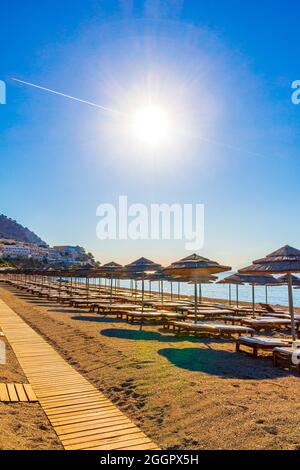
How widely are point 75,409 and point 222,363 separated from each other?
388 centimetres

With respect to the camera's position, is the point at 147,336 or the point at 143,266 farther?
the point at 143,266

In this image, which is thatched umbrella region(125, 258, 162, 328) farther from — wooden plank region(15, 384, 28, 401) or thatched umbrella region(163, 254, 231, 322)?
wooden plank region(15, 384, 28, 401)

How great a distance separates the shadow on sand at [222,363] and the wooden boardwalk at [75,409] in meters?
2.24

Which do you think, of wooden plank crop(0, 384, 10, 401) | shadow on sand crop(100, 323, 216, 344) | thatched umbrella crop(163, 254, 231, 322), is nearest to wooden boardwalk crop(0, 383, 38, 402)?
wooden plank crop(0, 384, 10, 401)

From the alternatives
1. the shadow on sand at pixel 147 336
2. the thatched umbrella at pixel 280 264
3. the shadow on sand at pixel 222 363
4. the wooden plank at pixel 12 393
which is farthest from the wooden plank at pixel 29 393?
the thatched umbrella at pixel 280 264

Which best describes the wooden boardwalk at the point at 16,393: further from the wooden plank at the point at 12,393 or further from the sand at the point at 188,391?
the sand at the point at 188,391

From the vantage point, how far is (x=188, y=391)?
5.83 meters

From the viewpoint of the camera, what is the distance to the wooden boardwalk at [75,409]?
4152mm

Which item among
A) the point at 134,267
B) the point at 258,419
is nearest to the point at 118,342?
the point at 134,267

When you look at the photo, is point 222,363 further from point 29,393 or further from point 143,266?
point 143,266

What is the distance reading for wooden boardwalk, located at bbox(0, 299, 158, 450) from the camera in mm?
4152

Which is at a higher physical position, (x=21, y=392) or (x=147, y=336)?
(x=21, y=392)

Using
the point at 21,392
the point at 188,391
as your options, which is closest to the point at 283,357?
the point at 188,391
